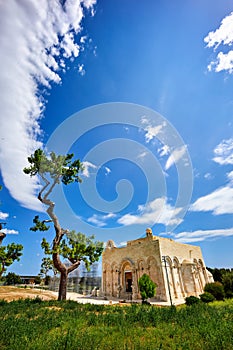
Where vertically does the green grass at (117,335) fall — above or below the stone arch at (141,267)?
below

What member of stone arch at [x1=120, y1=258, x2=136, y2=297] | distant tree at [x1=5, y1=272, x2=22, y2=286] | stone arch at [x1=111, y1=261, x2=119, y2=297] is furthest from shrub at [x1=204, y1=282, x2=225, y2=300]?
distant tree at [x1=5, y1=272, x2=22, y2=286]

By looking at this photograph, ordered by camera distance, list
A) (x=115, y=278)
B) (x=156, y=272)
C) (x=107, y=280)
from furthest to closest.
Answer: (x=107, y=280) < (x=115, y=278) < (x=156, y=272)

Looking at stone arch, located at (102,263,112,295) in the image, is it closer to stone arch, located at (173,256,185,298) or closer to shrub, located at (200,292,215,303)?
stone arch, located at (173,256,185,298)

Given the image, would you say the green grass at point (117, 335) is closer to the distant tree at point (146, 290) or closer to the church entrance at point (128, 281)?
the distant tree at point (146, 290)

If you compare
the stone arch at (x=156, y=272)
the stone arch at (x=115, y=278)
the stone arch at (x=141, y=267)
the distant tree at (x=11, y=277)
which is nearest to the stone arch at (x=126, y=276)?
the stone arch at (x=115, y=278)

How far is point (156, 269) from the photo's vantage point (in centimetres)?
2059

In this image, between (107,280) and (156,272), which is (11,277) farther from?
(156,272)

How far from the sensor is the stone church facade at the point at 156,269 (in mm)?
20047

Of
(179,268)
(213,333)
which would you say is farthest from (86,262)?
(179,268)

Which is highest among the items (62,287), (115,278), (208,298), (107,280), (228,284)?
(115,278)

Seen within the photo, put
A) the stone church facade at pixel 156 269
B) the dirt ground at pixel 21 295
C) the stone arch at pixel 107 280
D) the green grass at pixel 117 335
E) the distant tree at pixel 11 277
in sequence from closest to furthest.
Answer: the green grass at pixel 117 335
the dirt ground at pixel 21 295
the stone church facade at pixel 156 269
the stone arch at pixel 107 280
the distant tree at pixel 11 277

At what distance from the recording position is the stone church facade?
2005 centimetres

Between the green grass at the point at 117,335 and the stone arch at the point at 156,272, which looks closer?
the green grass at the point at 117,335

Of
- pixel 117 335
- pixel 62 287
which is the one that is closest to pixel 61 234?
pixel 62 287
